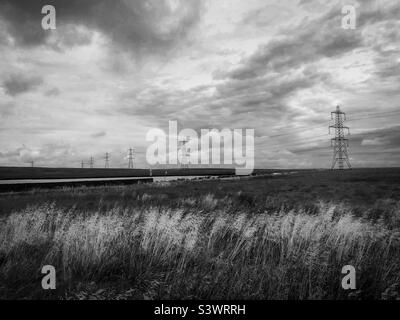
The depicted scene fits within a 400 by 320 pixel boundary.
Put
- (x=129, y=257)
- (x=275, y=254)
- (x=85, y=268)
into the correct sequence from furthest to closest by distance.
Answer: (x=275, y=254), (x=129, y=257), (x=85, y=268)

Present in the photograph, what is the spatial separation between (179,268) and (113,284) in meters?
1.38

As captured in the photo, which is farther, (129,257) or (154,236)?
(154,236)

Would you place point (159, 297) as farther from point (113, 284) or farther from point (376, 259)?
point (376, 259)

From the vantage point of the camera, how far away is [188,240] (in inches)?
275

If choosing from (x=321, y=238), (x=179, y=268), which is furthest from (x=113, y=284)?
(x=321, y=238)

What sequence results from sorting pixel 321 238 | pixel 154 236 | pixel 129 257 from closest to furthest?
pixel 129 257 → pixel 154 236 → pixel 321 238

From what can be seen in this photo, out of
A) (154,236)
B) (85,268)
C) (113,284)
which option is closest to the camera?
(113,284)

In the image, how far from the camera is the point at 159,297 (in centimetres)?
465

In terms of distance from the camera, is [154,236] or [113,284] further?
[154,236]

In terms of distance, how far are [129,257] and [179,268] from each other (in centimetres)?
126
